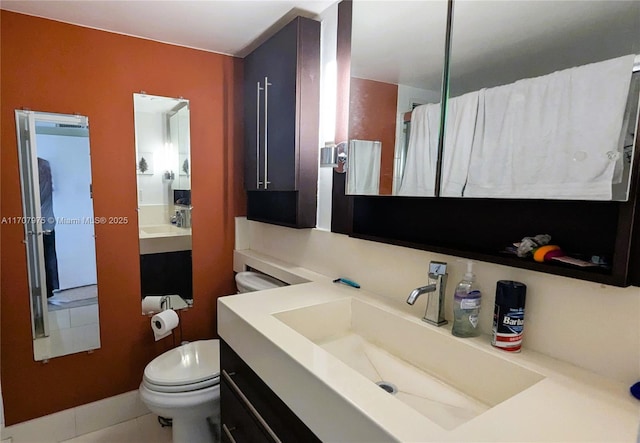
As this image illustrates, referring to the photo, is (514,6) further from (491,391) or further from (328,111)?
(491,391)

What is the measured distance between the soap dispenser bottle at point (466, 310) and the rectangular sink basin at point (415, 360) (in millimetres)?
39

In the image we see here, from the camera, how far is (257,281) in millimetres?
1903

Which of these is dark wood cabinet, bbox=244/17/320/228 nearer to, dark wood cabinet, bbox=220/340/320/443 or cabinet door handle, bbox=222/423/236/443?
dark wood cabinet, bbox=220/340/320/443

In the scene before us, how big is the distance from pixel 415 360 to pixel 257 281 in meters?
1.07

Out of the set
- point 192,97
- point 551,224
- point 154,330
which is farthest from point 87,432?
point 551,224

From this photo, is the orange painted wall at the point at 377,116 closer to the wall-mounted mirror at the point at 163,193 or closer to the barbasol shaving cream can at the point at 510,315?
the barbasol shaving cream can at the point at 510,315

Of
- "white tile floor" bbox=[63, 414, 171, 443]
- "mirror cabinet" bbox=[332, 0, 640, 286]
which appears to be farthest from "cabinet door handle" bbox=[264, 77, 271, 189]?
"white tile floor" bbox=[63, 414, 171, 443]

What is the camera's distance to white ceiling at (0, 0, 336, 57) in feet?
4.82

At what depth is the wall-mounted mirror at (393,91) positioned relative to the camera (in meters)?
1.12

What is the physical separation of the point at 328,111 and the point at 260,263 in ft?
2.89

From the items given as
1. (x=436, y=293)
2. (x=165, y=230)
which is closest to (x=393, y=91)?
(x=436, y=293)

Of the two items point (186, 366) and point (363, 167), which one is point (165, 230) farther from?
point (363, 167)

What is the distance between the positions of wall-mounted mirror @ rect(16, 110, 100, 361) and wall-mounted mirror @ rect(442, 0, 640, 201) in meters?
1.71

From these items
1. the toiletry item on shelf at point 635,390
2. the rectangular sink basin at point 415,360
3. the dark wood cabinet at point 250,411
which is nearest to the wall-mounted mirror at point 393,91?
the rectangular sink basin at point 415,360
